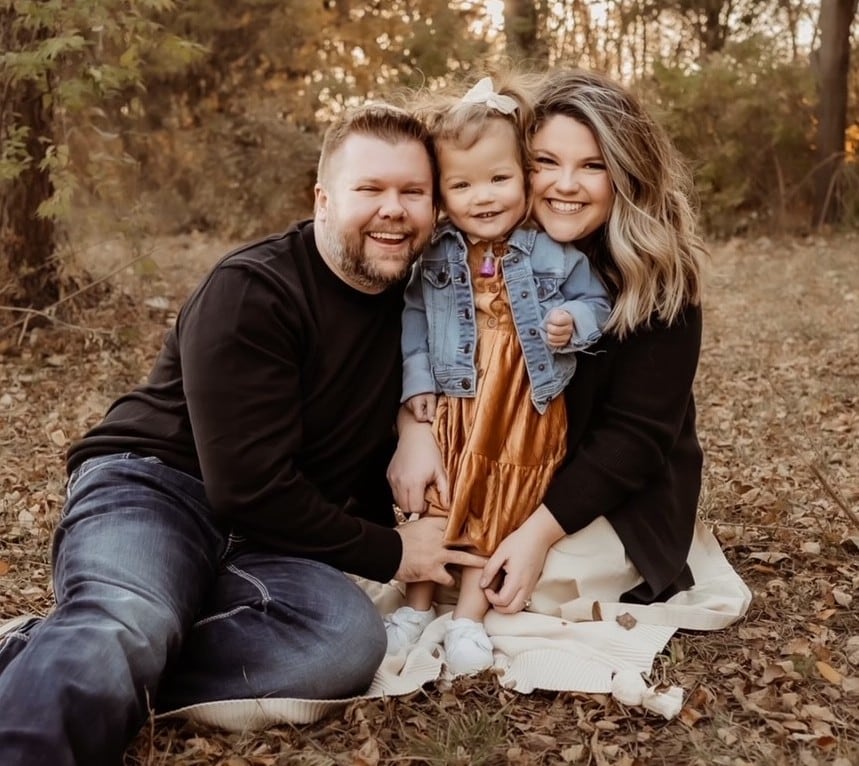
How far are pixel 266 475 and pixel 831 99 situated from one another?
12311 millimetres

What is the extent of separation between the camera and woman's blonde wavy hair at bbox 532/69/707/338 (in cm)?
314

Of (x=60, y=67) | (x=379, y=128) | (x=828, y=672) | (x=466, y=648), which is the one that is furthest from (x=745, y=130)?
(x=466, y=648)

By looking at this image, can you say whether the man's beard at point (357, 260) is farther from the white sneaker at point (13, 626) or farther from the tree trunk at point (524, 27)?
the tree trunk at point (524, 27)

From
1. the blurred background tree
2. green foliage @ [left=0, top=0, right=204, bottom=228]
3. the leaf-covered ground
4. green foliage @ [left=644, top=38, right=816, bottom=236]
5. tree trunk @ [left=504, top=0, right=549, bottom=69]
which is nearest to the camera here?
the leaf-covered ground

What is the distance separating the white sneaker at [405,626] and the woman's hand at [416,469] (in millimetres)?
329

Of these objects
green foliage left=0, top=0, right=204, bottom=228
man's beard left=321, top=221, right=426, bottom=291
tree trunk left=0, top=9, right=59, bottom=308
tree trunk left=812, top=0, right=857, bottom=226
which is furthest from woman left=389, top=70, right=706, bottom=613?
tree trunk left=812, top=0, right=857, bottom=226

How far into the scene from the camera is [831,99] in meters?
13.1

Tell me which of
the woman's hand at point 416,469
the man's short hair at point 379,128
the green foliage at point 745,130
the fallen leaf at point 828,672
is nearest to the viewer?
the fallen leaf at point 828,672

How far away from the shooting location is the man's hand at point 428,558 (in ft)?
10.4

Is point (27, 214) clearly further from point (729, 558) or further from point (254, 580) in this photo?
point (729, 558)

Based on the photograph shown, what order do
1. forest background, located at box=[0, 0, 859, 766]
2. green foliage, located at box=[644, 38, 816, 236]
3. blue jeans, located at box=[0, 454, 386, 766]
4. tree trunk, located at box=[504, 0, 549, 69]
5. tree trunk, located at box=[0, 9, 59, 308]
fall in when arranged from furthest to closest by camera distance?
green foliage, located at box=[644, 38, 816, 236], tree trunk, located at box=[504, 0, 549, 69], tree trunk, located at box=[0, 9, 59, 308], forest background, located at box=[0, 0, 859, 766], blue jeans, located at box=[0, 454, 386, 766]

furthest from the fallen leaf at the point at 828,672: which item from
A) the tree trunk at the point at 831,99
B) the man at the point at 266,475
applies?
the tree trunk at the point at 831,99

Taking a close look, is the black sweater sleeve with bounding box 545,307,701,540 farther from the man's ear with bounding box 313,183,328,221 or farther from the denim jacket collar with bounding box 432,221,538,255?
the man's ear with bounding box 313,183,328,221

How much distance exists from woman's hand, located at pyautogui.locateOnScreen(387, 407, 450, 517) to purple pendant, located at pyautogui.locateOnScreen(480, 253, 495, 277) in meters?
0.51
